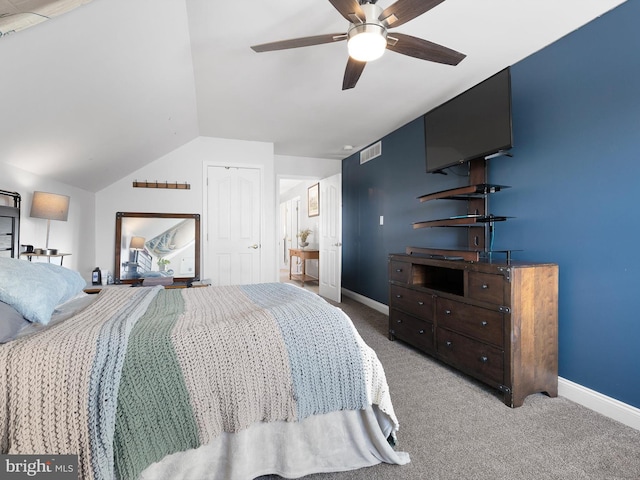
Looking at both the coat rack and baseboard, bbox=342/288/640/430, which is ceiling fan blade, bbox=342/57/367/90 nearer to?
baseboard, bbox=342/288/640/430

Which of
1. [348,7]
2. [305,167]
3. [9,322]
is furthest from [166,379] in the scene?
[305,167]

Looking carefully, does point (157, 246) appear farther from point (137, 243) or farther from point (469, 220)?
point (469, 220)

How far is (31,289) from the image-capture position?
4.35 ft

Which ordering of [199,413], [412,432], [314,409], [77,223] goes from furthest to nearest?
[77,223] → [412,432] → [314,409] → [199,413]

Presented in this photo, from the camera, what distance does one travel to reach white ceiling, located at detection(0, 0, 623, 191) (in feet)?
5.38

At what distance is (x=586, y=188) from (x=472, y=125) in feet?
2.91

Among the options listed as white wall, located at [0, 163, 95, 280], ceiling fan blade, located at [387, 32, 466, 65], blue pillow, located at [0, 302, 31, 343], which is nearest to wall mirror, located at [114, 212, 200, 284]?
white wall, located at [0, 163, 95, 280]

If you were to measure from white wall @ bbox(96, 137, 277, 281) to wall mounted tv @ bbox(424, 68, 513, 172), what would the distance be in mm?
2412

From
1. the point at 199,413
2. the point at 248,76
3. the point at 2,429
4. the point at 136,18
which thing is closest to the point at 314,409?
the point at 199,413

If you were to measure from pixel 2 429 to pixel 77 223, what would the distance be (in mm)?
2895

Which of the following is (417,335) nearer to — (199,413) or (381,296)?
(381,296)

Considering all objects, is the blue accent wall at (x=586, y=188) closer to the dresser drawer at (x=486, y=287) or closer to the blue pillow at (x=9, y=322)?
the dresser drawer at (x=486, y=287)

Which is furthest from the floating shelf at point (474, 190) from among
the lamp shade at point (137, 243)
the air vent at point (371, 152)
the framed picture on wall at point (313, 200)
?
the framed picture on wall at point (313, 200)

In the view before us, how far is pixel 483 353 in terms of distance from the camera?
2.11m
